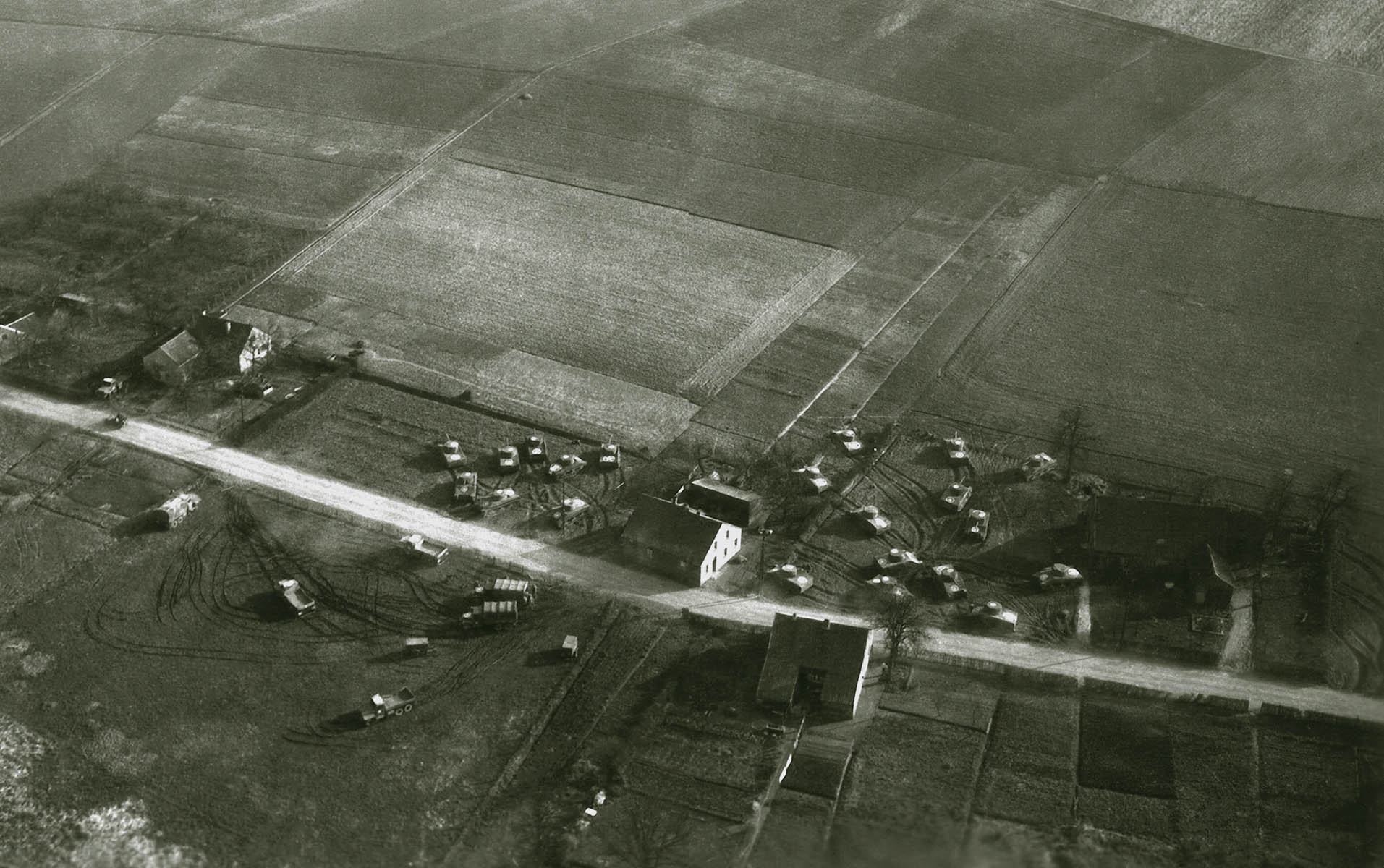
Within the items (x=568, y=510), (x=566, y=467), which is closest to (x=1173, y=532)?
(x=568, y=510)

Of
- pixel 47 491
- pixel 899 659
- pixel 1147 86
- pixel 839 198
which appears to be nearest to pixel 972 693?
pixel 899 659

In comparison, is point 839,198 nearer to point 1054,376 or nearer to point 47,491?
point 1054,376

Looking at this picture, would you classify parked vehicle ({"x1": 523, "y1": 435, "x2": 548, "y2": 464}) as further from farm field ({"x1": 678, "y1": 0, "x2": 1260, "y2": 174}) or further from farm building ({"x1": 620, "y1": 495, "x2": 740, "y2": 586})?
farm field ({"x1": 678, "y1": 0, "x2": 1260, "y2": 174})

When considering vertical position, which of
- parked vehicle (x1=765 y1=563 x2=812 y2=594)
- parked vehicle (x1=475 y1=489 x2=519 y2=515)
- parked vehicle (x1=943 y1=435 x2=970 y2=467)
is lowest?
parked vehicle (x1=475 y1=489 x2=519 y2=515)

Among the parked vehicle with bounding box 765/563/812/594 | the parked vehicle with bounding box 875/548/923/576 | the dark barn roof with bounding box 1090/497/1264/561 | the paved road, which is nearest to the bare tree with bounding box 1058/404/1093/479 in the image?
the dark barn roof with bounding box 1090/497/1264/561

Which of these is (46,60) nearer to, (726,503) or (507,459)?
(507,459)

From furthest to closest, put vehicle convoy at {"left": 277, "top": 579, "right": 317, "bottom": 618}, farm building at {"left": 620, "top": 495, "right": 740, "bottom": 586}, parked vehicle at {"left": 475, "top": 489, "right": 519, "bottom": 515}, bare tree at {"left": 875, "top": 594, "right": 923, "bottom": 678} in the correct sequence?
parked vehicle at {"left": 475, "top": 489, "right": 519, "bottom": 515}, farm building at {"left": 620, "top": 495, "right": 740, "bottom": 586}, vehicle convoy at {"left": 277, "top": 579, "right": 317, "bottom": 618}, bare tree at {"left": 875, "top": 594, "right": 923, "bottom": 678}
